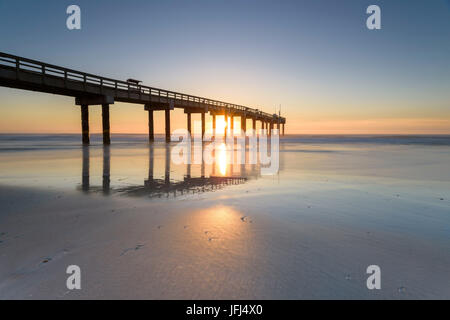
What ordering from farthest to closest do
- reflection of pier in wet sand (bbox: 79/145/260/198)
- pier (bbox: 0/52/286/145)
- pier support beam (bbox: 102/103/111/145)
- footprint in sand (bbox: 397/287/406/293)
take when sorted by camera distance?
pier support beam (bbox: 102/103/111/145) < pier (bbox: 0/52/286/145) < reflection of pier in wet sand (bbox: 79/145/260/198) < footprint in sand (bbox: 397/287/406/293)

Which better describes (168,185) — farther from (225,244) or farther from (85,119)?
(85,119)

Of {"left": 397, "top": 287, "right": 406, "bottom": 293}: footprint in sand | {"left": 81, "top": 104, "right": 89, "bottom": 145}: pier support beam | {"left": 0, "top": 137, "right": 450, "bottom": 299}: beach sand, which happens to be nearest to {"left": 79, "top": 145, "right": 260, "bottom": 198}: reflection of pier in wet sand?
{"left": 0, "top": 137, "right": 450, "bottom": 299}: beach sand

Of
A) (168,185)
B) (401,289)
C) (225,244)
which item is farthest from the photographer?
(168,185)

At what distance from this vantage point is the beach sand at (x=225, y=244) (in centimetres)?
193

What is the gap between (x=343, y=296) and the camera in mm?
1848

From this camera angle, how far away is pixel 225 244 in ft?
8.96

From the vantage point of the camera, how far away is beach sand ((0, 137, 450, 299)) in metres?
1.93

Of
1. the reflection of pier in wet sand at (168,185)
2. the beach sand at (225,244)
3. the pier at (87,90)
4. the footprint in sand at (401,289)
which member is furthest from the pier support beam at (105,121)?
the footprint in sand at (401,289)

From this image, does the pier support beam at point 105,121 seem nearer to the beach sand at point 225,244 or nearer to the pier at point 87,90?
the pier at point 87,90

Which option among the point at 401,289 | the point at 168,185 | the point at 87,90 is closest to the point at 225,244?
the point at 401,289

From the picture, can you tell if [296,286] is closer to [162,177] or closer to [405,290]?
[405,290]

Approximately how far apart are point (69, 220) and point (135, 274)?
2.07m

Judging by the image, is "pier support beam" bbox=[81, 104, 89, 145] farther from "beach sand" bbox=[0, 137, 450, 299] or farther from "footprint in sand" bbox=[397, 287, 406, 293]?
"footprint in sand" bbox=[397, 287, 406, 293]
